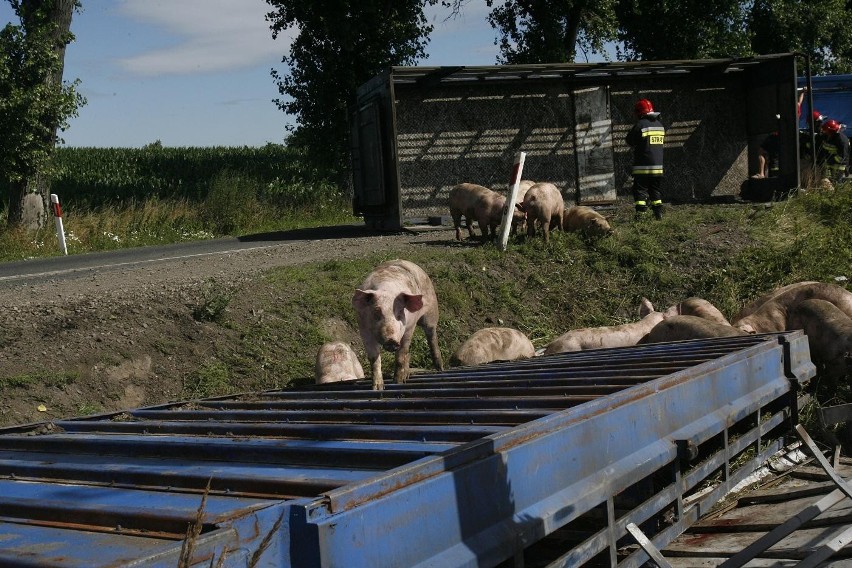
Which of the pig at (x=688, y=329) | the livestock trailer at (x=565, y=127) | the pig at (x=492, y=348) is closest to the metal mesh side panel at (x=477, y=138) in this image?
the livestock trailer at (x=565, y=127)

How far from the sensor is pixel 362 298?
7.04 metres

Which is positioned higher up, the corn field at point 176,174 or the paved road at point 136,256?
the corn field at point 176,174

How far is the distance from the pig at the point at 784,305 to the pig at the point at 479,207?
5.12 metres

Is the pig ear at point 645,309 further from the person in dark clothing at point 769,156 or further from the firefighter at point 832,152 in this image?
the person in dark clothing at point 769,156

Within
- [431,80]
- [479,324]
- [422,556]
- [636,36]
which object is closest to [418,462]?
[422,556]

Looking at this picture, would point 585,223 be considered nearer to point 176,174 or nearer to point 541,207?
point 541,207

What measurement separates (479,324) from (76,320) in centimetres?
432

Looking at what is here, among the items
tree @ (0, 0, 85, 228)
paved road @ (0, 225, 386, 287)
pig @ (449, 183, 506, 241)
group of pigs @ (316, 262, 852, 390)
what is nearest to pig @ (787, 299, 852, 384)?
group of pigs @ (316, 262, 852, 390)

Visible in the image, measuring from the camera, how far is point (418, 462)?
337 centimetres

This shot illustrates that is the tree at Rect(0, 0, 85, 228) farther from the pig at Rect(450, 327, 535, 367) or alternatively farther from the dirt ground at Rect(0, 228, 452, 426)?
the pig at Rect(450, 327, 535, 367)

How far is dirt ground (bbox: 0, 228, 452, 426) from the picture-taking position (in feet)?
28.5

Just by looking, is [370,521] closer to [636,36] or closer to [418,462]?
[418,462]

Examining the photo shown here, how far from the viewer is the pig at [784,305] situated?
947 cm

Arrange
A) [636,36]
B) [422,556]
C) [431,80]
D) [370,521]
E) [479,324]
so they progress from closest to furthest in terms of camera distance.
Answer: [370,521]
[422,556]
[479,324]
[431,80]
[636,36]
